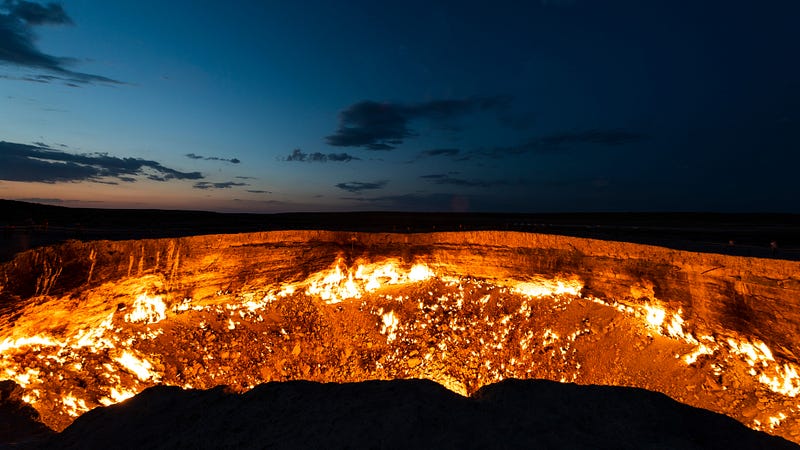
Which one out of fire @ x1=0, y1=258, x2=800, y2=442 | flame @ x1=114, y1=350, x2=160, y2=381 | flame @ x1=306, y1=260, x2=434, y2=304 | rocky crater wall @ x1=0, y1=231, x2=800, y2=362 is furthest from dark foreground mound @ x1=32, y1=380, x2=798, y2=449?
flame @ x1=306, y1=260, x2=434, y2=304

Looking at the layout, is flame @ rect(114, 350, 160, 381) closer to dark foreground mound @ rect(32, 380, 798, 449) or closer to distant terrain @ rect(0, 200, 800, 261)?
distant terrain @ rect(0, 200, 800, 261)

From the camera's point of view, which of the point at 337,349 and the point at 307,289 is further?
the point at 307,289

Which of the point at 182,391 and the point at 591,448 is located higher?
the point at 591,448

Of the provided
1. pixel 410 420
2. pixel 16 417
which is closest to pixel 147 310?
pixel 16 417

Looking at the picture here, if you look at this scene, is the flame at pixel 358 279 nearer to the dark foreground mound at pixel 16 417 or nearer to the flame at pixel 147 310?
the flame at pixel 147 310

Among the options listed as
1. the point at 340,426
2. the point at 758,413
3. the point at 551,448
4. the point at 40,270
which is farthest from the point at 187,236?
the point at 758,413

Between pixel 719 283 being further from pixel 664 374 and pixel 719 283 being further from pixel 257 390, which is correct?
pixel 257 390
